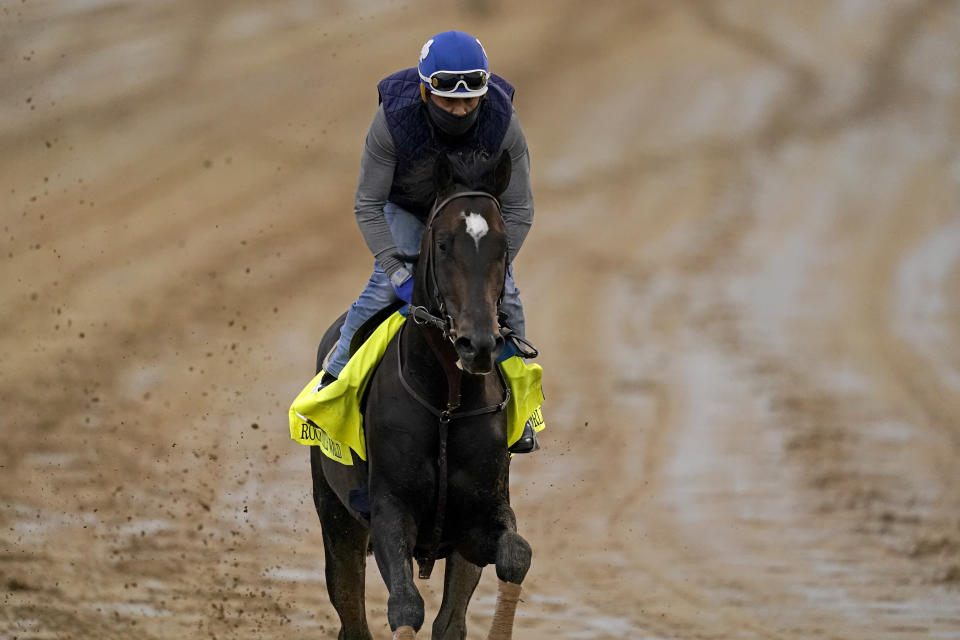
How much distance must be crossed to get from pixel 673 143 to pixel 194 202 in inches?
235

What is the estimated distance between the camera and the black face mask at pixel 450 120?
17.9 ft

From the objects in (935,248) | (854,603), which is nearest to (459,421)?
(854,603)

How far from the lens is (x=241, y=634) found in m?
8.29

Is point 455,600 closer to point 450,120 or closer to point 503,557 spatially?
point 503,557

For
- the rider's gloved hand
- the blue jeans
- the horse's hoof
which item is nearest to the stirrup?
the blue jeans

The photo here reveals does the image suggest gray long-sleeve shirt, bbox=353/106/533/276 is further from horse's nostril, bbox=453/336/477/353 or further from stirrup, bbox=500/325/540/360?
horse's nostril, bbox=453/336/477/353

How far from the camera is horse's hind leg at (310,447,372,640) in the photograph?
21.7 feet

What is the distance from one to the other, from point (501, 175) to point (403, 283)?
1.92 ft

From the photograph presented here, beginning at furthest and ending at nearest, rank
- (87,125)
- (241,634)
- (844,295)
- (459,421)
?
1. (87,125)
2. (844,295)
3. (241,634)
4. (459,421)

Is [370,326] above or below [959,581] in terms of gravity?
above

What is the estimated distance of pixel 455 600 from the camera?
239 inches

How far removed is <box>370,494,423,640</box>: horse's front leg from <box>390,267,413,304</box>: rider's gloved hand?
0.77m

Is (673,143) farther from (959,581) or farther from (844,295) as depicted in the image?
(959,581)

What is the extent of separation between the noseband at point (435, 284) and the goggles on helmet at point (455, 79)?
0.41m
